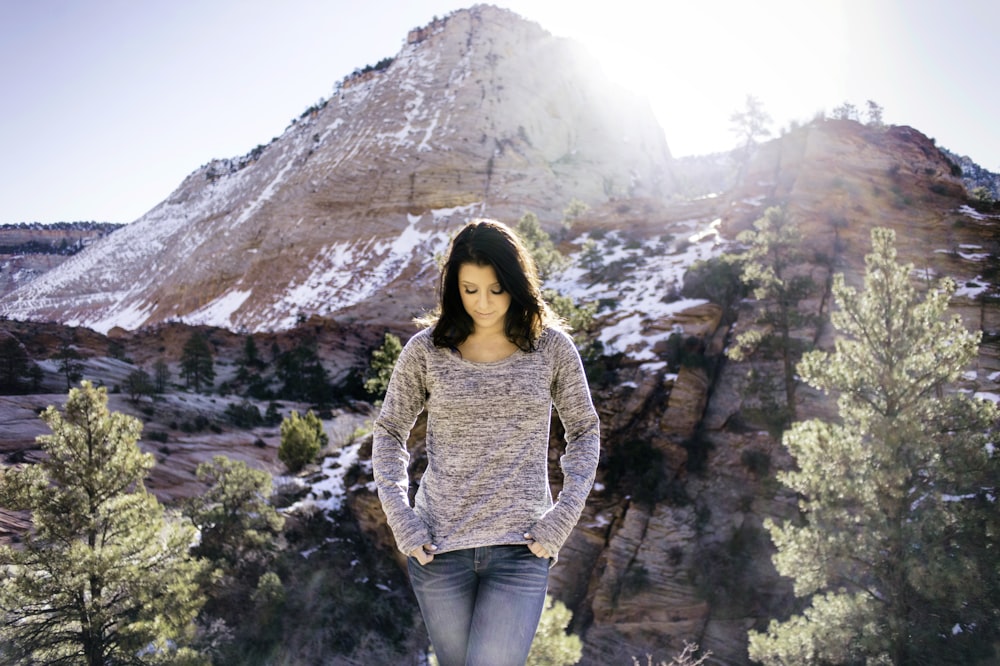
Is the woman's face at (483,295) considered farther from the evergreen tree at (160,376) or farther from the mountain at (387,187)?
the mountain at (387,187)

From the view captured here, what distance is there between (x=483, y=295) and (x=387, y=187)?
57.0m

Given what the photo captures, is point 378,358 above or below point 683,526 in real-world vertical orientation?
above

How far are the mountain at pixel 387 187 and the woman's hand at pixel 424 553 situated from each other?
40.0 m

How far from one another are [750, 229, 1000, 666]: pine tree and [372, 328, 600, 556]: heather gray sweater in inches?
323

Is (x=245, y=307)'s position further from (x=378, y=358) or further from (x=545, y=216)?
(x=378, y=358)

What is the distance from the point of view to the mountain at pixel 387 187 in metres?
51.8

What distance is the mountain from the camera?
51812mm

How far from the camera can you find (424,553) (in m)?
1.88

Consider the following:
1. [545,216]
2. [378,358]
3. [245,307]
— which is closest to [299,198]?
[245,307]

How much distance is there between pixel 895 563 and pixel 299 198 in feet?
194

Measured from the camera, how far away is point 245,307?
5344cm

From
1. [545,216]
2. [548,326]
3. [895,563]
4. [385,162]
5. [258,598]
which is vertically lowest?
[258,598]

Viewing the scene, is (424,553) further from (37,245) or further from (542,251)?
(37,245)

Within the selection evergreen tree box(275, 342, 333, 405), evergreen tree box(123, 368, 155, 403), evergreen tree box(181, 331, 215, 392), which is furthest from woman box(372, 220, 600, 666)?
evergreen tree box(181, 331, 215, 392)
